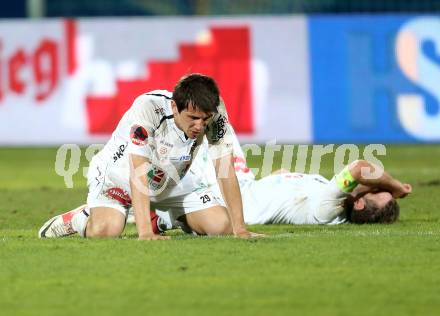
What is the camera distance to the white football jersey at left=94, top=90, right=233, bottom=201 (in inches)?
314

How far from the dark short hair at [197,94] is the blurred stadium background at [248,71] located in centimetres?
1059

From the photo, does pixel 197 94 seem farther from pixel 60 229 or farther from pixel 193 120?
pixel 60 229

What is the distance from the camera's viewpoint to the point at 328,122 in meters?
18.5

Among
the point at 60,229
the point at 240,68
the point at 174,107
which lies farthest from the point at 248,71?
the point at 174,107

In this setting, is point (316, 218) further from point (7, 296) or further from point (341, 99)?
point (341, 99)

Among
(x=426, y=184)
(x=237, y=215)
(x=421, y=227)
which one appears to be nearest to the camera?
(x=237, y=215)

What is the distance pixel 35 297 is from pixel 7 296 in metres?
0.14

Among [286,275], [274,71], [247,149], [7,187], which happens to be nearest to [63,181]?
[7,187]

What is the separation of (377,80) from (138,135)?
36.1 ft

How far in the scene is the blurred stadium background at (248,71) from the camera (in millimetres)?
18375

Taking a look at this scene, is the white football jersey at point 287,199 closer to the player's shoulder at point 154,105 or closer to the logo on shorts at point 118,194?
the logo on shorts at point 118,194

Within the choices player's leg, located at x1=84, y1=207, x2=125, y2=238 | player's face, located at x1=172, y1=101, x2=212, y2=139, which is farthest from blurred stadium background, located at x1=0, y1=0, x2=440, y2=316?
player's face, located at x1=172, y1=101, x2=212, y2=139

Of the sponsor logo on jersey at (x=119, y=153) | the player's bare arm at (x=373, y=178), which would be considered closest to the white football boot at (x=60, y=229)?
the sponsor logo on jersey at (x=119, y=153)

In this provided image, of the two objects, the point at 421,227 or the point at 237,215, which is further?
the point at 421,227
